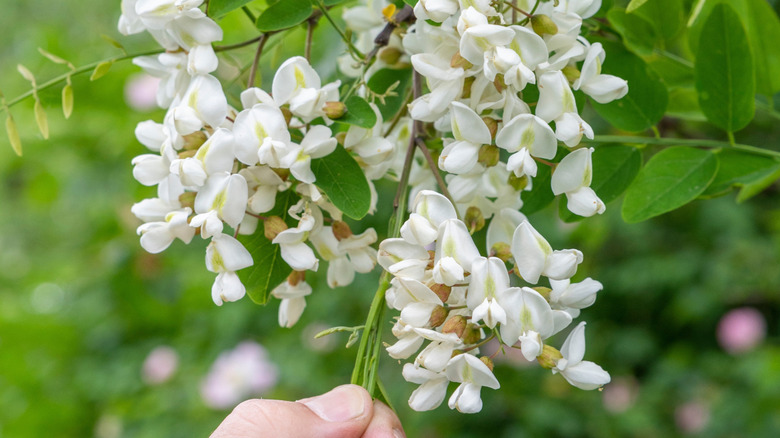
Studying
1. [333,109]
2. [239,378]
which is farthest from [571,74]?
[239,378]

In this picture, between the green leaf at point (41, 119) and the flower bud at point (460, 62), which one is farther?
the green leaf at point (41, 119)

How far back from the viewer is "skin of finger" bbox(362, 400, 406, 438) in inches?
16.5

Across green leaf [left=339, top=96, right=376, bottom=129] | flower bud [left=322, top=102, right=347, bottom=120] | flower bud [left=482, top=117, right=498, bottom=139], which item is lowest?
green leaf [left=339, top=96, right=376, bottom=129]

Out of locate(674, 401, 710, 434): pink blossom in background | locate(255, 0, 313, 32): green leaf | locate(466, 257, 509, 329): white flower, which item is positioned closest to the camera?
locate(466, 257, 509, 329): white flower

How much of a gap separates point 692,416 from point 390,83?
4.14ft

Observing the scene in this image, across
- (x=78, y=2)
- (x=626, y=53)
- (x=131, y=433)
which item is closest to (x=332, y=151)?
(x=626, y=53)

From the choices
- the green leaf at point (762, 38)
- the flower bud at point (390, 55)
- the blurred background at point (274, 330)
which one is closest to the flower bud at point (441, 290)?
the flower bud at point (390, 55)

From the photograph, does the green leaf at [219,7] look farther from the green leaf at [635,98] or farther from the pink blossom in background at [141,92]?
the pink blossom in background at [141,92]

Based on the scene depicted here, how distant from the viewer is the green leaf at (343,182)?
1.36ft

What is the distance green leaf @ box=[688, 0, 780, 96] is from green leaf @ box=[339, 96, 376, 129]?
0.93ft

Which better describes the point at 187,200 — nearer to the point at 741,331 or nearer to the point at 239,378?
the point at 239,378

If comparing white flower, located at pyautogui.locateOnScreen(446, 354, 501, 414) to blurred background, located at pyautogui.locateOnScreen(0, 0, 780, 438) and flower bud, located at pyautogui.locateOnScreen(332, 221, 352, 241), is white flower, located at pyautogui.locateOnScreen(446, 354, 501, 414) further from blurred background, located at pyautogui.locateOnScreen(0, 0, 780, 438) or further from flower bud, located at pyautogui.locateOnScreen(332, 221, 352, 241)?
blurred background, located at pyautogui.locateOnScreen(0, 0, 780, 438)

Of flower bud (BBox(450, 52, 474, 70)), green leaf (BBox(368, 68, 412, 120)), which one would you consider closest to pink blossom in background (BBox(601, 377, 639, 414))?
green leaf (BBox(368, 68, 412, 120))

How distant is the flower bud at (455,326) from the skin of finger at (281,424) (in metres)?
0.08
